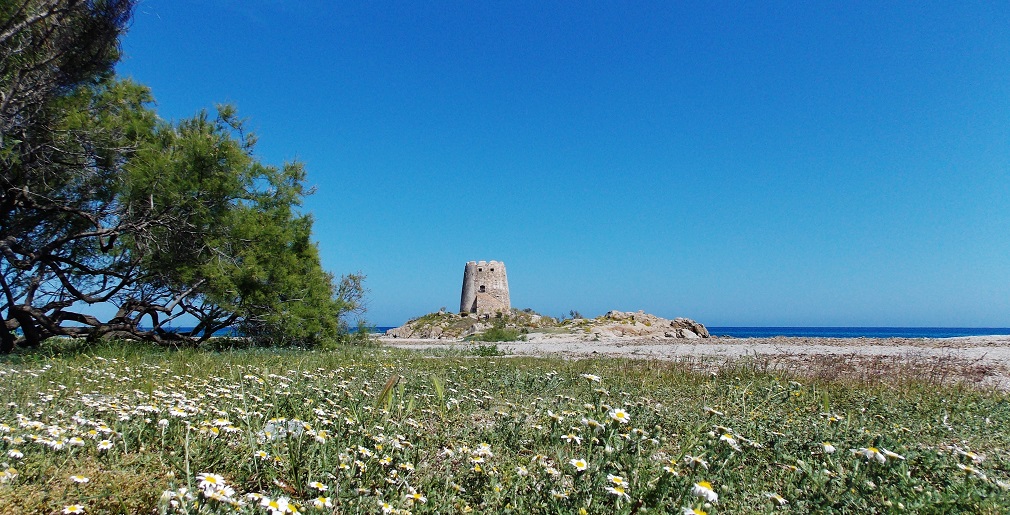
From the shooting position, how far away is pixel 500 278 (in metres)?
53.6

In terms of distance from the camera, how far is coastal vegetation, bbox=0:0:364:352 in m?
9.61

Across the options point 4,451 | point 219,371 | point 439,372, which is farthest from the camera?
point 439,372

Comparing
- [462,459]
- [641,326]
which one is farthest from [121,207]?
[641,326]

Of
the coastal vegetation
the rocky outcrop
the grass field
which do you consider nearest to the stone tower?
the rocky outcrop

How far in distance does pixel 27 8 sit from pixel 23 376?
6.26 m

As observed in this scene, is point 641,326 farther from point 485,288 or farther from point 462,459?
point 462,459

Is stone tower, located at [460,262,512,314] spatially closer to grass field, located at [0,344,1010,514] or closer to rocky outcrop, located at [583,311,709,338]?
rocky outcrop, located at [583,311,709,338]

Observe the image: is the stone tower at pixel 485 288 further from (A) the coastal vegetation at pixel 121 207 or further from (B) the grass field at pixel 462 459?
(B) the grass field at pixel 462 459

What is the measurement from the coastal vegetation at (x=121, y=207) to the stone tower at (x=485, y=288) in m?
35.8

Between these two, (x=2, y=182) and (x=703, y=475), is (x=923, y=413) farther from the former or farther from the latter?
(x=2, y=182)

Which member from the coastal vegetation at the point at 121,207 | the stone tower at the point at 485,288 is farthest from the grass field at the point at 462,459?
the stone tower at the point at 485,288

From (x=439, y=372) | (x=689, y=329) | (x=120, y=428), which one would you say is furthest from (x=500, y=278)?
(x=120, y=428)

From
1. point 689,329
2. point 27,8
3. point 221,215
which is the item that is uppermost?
point 27,8

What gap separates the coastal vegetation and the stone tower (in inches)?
1408
